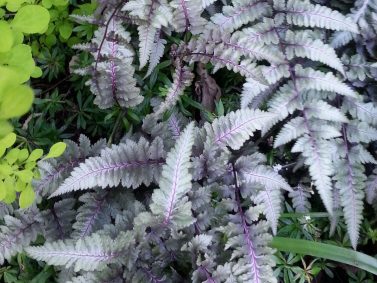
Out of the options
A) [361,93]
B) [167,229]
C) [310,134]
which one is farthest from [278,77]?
[167,229]

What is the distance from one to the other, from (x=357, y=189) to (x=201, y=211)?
25.4 inches

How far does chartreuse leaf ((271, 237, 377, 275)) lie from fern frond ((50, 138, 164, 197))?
1.78 ft

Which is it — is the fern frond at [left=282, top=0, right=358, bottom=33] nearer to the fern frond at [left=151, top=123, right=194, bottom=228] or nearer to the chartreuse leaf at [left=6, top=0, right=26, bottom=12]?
the fern frond at [left=151, top=123, right=194, bottom=228]

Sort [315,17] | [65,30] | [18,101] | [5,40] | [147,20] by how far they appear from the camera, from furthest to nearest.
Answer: [65,30], [315,17], [147,20], [5,40], [18,101]

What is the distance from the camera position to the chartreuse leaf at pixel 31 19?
1421mm

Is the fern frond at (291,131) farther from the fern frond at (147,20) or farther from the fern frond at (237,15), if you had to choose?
the fern frond at (147,20)

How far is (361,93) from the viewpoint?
79.5 inches

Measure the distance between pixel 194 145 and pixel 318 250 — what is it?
24.0 inches

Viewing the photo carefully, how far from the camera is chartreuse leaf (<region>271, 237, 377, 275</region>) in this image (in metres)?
1.74

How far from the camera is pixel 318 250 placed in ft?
5.73

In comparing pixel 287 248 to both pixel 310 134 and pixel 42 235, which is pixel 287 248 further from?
pixel 42 235

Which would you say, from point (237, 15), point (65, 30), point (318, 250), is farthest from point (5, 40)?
point (318, 250)

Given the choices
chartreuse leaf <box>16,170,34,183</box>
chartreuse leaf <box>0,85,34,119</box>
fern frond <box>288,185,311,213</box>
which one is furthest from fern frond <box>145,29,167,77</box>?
chartreuse leaf <box>0,85,34,119</box>

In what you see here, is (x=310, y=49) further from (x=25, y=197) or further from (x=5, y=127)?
(x=5, y=127)
